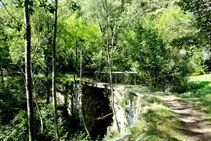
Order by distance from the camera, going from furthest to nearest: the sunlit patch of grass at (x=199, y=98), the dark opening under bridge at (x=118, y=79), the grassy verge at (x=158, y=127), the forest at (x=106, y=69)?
the dark opening under bridge at (x=118, y=79)
the sunlit patch of grass at (x=199, y=98)
the forest at (x=106, y=69)
the grassy verge at (x=158, y=127)

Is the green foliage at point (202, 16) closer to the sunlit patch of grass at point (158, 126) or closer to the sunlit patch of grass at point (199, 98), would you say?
the sunlit patch of grass at point (199, 98)

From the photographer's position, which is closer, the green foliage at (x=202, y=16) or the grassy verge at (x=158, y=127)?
the grassy verge at (x=158, y=127)

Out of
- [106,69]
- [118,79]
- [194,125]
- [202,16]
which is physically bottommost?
[194,125]

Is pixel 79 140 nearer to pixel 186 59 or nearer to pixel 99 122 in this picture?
pixel 99 122

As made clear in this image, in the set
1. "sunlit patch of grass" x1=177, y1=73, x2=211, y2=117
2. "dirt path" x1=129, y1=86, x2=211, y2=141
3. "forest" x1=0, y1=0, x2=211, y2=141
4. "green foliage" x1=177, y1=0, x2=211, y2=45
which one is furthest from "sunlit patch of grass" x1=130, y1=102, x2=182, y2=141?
"green foliage" x1=177, y1=0, x2=211, y2=45

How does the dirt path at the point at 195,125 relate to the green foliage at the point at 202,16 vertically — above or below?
below

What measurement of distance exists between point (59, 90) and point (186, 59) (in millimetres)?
13747

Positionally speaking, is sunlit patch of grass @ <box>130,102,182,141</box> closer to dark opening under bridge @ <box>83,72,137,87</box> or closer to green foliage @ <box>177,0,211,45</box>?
green foliage @ <box>177,0,211,45</box>

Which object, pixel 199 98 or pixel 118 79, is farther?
pixel 118 79

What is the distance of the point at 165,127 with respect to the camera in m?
3.01

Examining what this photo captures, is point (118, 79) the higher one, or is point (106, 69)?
point (106, 69)

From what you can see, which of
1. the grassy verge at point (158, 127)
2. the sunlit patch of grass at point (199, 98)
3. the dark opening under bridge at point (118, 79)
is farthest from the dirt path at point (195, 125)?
the dark opening under bridge at point (118, 79)

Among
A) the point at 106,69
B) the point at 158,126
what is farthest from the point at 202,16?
the point at 106,69

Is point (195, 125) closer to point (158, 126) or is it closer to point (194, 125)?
point (194, 125)
